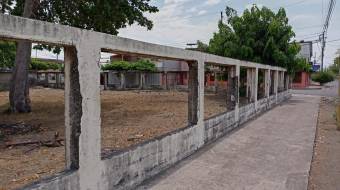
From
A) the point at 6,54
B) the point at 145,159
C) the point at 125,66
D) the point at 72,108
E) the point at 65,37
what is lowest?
the point at 145,159

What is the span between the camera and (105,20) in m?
15.5

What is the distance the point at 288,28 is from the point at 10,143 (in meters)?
19.1

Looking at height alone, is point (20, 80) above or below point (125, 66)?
below

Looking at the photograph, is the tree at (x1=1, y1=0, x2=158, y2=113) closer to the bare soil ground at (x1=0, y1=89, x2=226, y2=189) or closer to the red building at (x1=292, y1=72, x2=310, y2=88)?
the bare soil ground at (x1=0, y1=89, x2=226, y2=189)

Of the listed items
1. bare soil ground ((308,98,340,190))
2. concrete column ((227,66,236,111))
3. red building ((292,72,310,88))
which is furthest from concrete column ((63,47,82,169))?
red building ((292,72,310,88))

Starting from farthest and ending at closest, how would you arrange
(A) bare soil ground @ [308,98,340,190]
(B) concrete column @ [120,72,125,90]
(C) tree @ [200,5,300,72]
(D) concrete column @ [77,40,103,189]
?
(B) concrete column @ [120,72,125,90] → (C) tree @ [200,5,300,72] → (A) bare soil ground @ [308,98,340,190] → (D) concrete column @ [77,40,103,189]

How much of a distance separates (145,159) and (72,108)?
6.29ft

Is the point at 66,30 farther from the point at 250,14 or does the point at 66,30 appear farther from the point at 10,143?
the point at 250,14

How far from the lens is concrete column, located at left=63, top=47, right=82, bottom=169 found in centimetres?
438

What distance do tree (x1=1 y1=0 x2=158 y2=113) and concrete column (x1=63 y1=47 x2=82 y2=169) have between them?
10.7 m

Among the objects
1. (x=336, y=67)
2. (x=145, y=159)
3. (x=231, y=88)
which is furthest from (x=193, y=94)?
(x=336, y=67)

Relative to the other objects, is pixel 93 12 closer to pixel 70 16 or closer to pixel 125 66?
pixel 70 16

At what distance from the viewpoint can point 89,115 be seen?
15.2ft

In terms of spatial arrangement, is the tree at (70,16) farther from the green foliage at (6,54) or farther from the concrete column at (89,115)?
the green foliage at (6,54)
